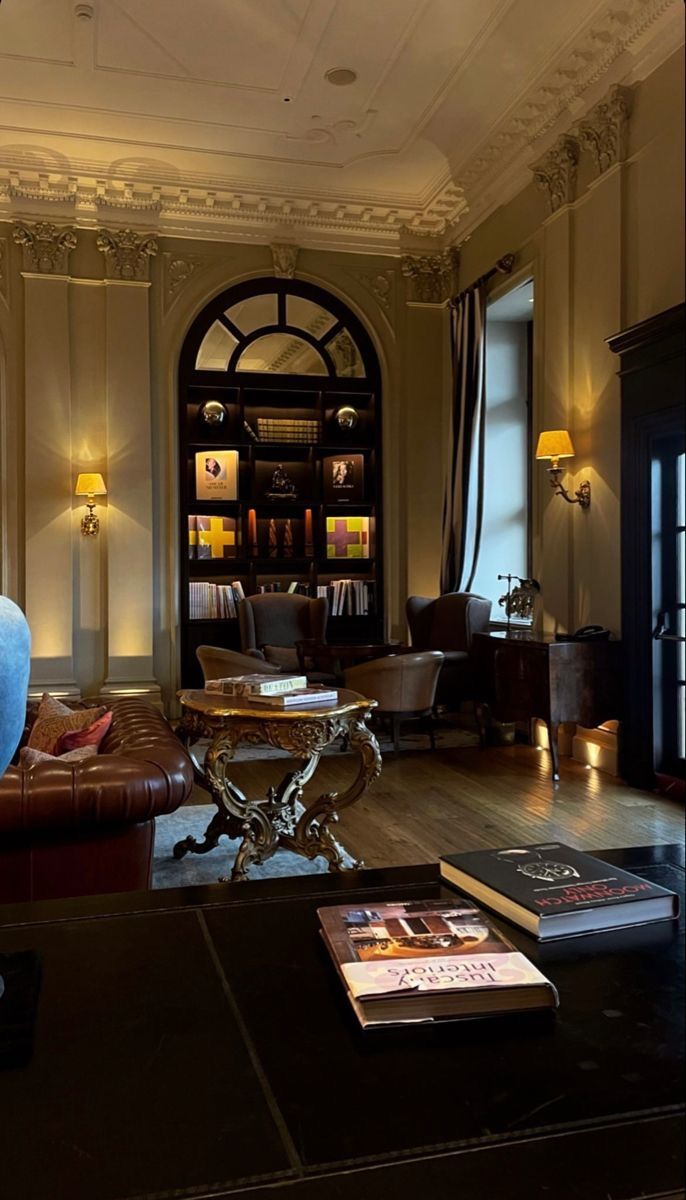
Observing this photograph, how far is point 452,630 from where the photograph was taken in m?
5.55

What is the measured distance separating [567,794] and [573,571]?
4.12ft

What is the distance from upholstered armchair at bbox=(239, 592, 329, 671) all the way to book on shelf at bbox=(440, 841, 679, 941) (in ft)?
16.0

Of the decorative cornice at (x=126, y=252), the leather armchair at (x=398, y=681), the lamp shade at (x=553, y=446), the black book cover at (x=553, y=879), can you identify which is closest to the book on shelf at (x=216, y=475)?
the decorative cornice at (x=126, y=252)

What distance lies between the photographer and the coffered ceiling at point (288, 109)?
4.17 m

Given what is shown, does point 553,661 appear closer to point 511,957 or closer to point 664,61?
point 511,957

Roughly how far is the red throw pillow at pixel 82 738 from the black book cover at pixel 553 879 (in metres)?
1.84

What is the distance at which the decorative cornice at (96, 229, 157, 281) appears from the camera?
5.89 m

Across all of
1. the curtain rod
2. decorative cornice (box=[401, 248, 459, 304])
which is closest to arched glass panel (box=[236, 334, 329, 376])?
decorative cornice (box=[401, 248, 459, 304])

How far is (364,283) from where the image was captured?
642cm

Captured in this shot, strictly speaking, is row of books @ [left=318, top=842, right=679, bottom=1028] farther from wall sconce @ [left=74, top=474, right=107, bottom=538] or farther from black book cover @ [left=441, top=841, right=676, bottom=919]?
wall sconce @ [left=74, top=474, right=107, bottom=538]

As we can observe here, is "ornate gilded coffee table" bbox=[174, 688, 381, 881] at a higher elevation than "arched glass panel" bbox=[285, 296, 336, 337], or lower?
lower

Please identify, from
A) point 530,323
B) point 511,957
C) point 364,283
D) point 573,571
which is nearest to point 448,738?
point 573,571

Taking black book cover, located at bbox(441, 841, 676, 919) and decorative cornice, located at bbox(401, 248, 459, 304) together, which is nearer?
black book cover, located at bbox(441, 841, 676, 919)

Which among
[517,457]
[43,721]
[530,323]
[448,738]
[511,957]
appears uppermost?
[530,323]
